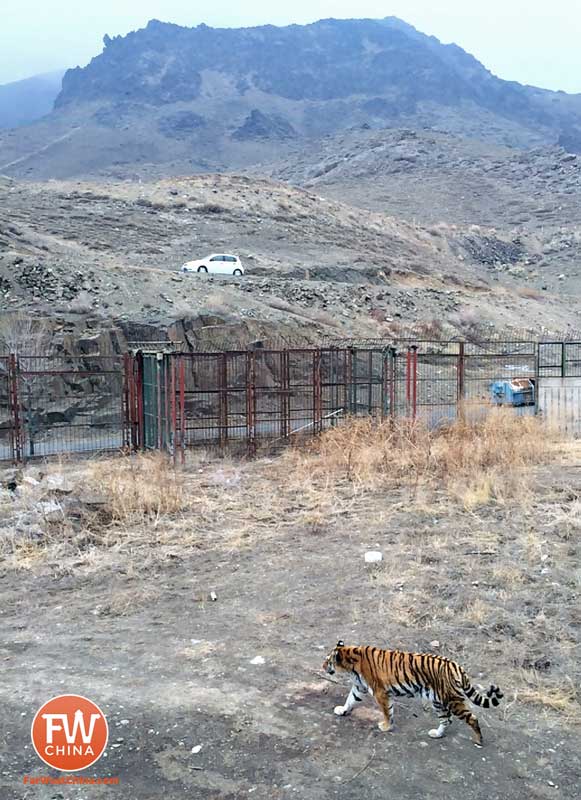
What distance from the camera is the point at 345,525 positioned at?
10.1 metres

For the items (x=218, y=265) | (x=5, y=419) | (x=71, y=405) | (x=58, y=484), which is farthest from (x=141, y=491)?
(x=218, y=265)

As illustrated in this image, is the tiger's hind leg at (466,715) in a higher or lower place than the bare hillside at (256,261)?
lower

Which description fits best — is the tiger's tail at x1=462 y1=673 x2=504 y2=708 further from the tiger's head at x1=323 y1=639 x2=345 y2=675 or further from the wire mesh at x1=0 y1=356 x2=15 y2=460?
the wire mesh at x1=0 y1=356 x2=15 y2=460

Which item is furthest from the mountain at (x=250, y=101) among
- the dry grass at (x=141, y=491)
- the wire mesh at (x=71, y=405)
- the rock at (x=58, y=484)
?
the dry grass at (x=141, y=491)

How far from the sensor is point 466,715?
471 cm

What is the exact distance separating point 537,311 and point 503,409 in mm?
24982

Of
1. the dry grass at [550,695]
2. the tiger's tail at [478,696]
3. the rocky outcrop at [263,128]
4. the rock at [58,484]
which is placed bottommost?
the rock at [58,484]

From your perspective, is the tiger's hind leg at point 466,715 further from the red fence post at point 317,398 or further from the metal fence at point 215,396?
the red fence post at point 317,398

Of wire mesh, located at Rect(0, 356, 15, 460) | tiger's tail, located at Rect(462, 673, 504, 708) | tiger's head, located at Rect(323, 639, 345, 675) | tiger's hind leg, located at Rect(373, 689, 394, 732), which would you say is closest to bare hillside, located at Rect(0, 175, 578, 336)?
wire mesh, located at Rect(0, 356, 15, 460)

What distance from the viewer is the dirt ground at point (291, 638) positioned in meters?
4.41

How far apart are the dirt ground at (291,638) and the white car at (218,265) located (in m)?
24.6

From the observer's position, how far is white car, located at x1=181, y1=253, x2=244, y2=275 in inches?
1374

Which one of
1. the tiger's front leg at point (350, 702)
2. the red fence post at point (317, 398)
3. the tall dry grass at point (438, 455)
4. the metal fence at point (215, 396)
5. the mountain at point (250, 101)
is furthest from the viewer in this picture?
the mountain at point (250, 101)

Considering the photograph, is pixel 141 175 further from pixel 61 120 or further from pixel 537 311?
pixel 537 311
